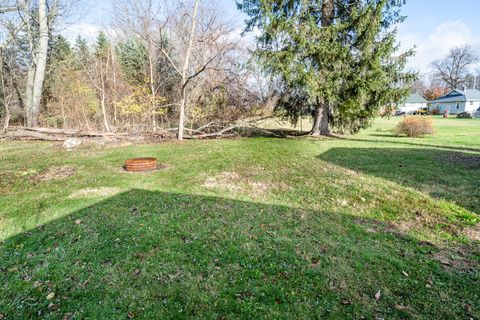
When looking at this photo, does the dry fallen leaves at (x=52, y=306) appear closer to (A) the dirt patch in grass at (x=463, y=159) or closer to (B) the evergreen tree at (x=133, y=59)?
(A) the dirt patch in grass at (x=463, y=159)

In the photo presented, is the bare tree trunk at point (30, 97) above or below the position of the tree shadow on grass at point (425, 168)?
above

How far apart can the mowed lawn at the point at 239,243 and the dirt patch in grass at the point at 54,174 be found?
45 mm

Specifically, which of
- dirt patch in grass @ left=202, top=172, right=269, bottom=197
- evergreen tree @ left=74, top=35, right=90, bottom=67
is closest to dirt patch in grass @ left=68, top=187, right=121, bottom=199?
dirt patch in grass @ left=202, top=172, right=269, bottom=197

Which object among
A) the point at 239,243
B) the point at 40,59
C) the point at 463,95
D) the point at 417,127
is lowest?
the point at 239,243

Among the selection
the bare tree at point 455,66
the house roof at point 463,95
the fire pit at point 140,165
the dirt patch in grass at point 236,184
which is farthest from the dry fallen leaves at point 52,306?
the bare tree at point 455,66

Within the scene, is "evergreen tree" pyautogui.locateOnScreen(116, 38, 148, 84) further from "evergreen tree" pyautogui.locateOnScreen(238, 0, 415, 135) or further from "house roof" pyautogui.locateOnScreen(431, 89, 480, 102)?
"house roof" pyautogui.locateOnScreen(431, 89, 480, 102)

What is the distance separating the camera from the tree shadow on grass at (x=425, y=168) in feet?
17.6

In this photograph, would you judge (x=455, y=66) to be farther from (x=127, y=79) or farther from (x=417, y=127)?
(x=127, y=79)

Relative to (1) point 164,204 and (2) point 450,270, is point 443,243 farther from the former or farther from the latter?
(1) point 164,204

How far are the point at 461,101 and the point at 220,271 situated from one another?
52.4 m

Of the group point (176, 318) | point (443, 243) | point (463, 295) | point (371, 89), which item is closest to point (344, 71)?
point (371, 89)

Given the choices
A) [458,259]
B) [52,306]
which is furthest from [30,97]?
[458,259]

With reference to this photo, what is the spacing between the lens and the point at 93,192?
5.26 m

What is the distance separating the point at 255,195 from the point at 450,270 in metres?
3.18
